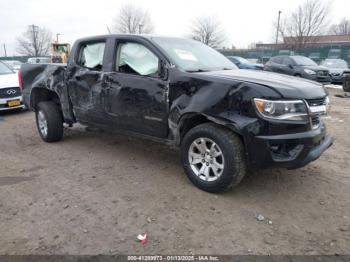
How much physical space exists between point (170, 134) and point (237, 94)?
1.05 metres

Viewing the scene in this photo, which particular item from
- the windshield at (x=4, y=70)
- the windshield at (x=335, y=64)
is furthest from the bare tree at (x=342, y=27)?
the windshield at (x=4, y=70)

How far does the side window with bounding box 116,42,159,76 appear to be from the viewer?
12.5ft

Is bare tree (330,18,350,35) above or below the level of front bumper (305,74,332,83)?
above

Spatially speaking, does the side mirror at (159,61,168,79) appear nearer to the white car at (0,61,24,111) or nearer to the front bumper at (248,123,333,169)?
the front bumper at (248,123,333,169)

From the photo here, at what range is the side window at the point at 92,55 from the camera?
4457 mm

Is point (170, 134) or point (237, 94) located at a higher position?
point (237, 94)

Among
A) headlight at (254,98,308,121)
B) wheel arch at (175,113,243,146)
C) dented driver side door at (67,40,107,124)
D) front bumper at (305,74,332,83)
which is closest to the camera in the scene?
headlight at (254,98,308,121)

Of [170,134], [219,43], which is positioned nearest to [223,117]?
[170,134]

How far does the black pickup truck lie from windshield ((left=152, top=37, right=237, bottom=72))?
2 centimetres

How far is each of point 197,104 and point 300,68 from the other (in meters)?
12.4

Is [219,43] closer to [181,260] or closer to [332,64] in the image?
[332,64]

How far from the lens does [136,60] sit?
4.03 meters

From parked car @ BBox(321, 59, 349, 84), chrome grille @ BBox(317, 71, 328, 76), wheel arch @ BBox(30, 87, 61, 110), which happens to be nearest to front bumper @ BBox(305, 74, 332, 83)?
chrome grille @ BBox(317, 71, 328, 76)

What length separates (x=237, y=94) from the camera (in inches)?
122
